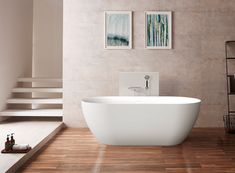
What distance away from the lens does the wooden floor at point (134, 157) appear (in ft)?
8.08

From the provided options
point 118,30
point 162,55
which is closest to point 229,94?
point 162,55

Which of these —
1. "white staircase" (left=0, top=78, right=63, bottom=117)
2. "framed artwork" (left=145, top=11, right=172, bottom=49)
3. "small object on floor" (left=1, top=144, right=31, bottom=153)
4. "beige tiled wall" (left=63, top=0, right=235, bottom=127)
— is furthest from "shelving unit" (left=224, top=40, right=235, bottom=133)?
"small object on floor" (left=1, top=144, right=31, bottom=153)

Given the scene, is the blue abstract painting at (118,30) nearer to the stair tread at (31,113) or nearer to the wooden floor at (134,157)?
the stair tread at (31,113)

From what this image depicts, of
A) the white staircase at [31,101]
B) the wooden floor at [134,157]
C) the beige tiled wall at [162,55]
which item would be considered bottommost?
the wooden floor at [134,157]

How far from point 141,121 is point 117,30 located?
1990 millimetres

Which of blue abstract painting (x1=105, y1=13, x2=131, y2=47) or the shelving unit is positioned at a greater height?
blue abstract painting (x1=105, y1=13, x2=131, y2=47)

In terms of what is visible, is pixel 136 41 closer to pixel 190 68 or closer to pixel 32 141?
Result: pixel 190 68

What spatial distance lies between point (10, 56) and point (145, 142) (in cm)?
310

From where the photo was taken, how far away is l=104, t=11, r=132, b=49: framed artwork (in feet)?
15.0

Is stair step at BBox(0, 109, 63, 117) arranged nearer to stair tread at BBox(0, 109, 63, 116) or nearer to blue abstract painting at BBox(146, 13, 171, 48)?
stair tread at BBox(0, 109, 63, 116)

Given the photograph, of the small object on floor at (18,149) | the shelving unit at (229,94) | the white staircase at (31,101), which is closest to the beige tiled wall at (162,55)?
the shelving unit at (229,94)

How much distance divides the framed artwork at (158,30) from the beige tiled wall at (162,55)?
3.5 inches

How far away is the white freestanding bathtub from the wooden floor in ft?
0.39

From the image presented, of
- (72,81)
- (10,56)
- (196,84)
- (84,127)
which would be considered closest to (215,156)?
(196,84)
